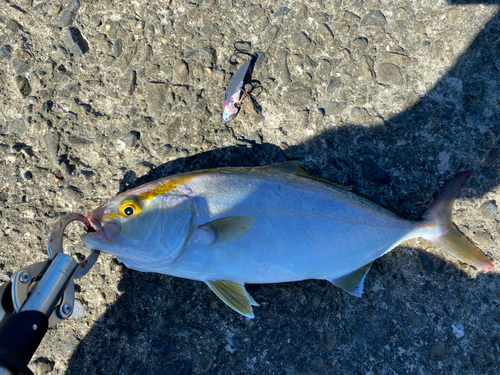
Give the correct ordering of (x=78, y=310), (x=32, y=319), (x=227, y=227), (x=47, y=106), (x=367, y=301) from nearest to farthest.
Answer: (x=32, y=319) → (x=227, y=227) → (x=78, y=310) → (x=367, y=301) → (x=47, y=106)

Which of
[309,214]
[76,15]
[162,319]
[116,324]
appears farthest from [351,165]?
[76,15]

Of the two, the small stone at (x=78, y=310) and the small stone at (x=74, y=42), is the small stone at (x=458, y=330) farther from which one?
the small stone at (x=74, y=42)

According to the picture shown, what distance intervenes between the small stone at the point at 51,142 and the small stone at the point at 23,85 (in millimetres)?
376

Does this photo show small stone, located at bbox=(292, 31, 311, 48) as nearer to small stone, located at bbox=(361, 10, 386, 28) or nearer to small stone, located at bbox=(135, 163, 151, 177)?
small stone, located at bbox=(361, 10, 386, 28)

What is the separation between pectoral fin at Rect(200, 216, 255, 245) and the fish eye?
42 centimetres

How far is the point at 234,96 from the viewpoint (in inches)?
99.4

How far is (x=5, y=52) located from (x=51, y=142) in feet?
2.65

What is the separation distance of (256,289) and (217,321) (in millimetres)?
348

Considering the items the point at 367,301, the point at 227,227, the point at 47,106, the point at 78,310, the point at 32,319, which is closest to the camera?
the point at 32,319

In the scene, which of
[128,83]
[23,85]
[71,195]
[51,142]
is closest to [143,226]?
[71,195]

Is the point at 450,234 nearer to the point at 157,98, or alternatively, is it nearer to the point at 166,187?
the point at 166,187

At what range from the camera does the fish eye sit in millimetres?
2047

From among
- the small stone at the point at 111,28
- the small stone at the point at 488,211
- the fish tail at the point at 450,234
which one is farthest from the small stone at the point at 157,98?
the small stone at the point at 488,211

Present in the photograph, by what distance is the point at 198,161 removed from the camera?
251 centimetres
